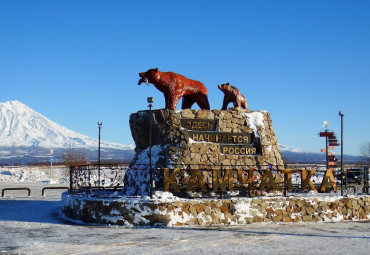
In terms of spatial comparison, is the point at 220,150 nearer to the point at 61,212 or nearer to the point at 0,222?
the point at 61,212

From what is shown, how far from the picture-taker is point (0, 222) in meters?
13.4

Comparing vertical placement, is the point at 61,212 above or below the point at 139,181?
below

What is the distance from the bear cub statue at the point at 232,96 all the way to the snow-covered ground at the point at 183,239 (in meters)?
5.06

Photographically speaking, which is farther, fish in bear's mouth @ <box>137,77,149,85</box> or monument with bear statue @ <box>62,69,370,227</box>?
fish in bear's mouth @ <box>137,77,149,85</box>

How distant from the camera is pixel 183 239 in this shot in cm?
1061

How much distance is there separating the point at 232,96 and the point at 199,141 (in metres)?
2.44

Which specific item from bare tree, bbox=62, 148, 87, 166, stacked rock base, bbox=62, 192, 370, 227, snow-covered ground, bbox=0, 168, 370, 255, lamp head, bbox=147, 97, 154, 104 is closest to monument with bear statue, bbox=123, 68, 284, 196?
stacked rock base, bbox=62, 192, 370, 227

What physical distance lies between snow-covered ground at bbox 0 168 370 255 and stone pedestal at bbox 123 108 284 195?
8.89 ft

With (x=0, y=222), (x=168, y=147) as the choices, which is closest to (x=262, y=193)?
(x=168, y=147)

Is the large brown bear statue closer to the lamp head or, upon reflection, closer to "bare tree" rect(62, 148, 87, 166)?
the lamp head

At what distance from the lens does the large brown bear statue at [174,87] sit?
52.0 ft

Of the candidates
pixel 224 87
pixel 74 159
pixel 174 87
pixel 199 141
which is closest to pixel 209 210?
pixel 199 141

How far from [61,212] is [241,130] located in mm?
6269

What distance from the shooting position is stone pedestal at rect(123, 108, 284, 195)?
47.9 ft
